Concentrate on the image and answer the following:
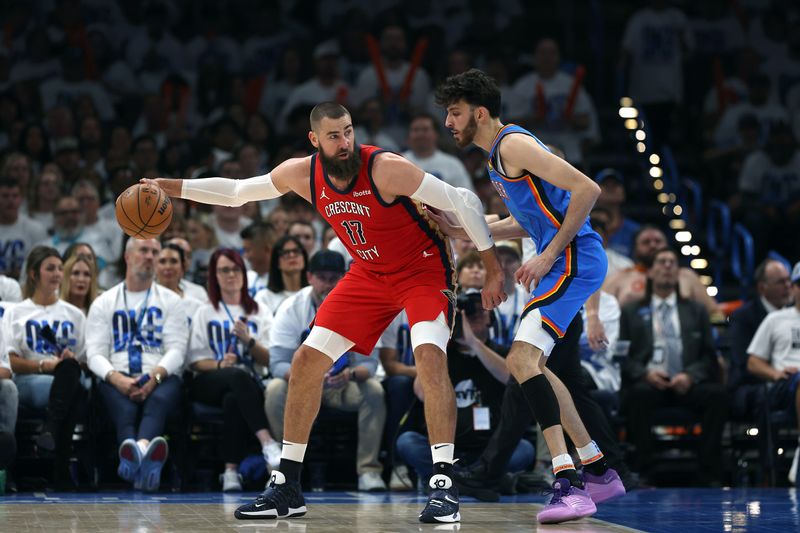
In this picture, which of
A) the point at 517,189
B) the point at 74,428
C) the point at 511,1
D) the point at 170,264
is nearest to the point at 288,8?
the point at 511,1

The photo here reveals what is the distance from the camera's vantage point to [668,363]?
31.8ft

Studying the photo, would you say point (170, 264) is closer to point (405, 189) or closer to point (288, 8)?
point (405, 189)

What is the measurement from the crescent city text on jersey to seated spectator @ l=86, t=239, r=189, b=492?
99.9 inches

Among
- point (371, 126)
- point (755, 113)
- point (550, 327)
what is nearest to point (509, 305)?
point (550, 327)

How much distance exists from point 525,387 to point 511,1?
1003 centimetres

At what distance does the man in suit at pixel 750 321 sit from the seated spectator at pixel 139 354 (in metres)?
4.12

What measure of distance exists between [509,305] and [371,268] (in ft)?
8.96

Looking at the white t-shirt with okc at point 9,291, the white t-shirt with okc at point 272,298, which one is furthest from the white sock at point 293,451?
the white t-shirt with okc at point 9,291

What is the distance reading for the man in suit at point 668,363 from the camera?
934cm

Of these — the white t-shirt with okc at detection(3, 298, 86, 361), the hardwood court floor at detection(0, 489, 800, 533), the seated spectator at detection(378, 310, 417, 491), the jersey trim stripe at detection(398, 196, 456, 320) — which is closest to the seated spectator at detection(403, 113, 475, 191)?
the seated spectator at detection(378, 310, 417, 491)

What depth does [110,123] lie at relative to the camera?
13.4 m

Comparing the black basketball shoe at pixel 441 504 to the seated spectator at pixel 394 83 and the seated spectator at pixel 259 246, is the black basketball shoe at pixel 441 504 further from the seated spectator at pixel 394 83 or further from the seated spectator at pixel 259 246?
the seated spectator at pixel 394 83

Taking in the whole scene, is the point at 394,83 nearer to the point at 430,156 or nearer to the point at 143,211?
the point at 430,156

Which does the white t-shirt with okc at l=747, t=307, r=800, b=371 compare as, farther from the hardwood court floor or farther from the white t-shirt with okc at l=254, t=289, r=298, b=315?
the white t-shirt with okc at l=254, t=289, r=298, b=315
